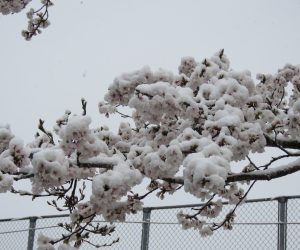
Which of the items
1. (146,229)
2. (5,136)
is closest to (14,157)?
(5,136)

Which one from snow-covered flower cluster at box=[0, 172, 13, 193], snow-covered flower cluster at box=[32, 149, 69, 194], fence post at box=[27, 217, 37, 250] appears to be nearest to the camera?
snow-covered flower cluster at box=[32, 149, 69, 194]

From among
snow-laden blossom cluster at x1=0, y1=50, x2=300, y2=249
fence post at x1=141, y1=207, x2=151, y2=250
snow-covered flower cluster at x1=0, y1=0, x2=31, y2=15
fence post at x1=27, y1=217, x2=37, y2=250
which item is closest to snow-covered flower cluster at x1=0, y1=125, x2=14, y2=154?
snow-laden blossom cluster at x1=0, y1=50, x2=300, y2=249

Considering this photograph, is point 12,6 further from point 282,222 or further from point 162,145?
point 282,222

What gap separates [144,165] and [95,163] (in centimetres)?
43

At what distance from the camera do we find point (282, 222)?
4.84m

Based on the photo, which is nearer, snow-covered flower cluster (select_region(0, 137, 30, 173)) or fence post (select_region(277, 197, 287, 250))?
snow-covered flower cluster (select_region(0, 137, 30, 173))

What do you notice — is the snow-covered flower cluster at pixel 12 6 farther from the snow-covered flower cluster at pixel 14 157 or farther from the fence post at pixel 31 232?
the fence post at pixel 31 232

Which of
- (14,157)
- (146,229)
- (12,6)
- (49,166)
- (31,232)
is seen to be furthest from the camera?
(31,232)

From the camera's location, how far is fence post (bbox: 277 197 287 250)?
190 inches

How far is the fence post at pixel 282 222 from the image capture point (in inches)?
190

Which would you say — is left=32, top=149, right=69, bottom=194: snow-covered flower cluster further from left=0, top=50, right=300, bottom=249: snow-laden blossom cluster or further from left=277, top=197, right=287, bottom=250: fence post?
left=277, top=197, right=287, bottom=250: fence post

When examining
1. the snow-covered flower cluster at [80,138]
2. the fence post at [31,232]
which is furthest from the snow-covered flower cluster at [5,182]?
the fence post at [31,232]

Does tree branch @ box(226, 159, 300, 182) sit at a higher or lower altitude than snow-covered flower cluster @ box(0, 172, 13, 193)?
higher

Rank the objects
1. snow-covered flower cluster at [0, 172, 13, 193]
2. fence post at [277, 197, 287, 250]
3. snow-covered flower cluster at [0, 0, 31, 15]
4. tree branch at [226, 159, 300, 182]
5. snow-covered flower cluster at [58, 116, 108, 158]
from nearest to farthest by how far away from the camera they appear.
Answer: snow-covered flower cluster at [58, 116, 108, 158]
snow-covered flower cluster at [0, 172, 13, 193]
tree branch at [226, 159, 300, 182]
fence post at [277, 197, 287, 250]
snow-covered flower cluster at [0, 0, 31, 15]
